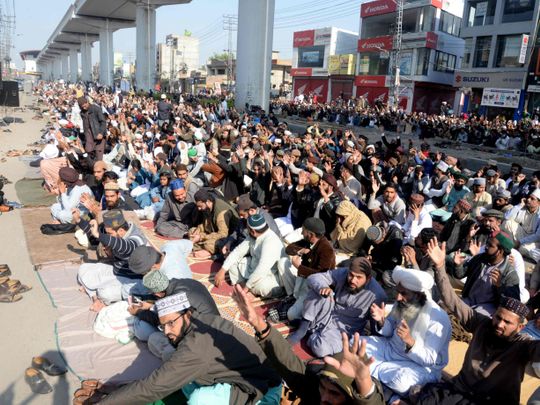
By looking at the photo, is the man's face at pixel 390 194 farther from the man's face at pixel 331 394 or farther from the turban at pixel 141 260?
the man's face at pixel 331 394

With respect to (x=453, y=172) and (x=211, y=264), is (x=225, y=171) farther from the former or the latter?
(x=453, y=172)

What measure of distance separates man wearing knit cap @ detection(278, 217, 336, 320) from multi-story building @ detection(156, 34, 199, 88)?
70127 millimetres

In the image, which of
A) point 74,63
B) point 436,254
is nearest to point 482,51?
point 436,254

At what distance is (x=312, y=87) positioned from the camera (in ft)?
146

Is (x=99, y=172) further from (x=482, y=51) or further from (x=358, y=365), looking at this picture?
(x=482, y=51)

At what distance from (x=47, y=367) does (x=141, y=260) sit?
104cm

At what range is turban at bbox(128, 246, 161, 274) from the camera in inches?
147

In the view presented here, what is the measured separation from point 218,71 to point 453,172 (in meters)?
60.9

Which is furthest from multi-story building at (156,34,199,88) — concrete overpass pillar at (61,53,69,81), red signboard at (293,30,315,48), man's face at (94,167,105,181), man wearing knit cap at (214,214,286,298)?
man wearing knit cap at (214,214,286,298)

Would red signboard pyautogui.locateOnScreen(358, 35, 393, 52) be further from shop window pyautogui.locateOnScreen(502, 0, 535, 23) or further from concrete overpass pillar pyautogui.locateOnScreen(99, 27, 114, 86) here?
concrete overpass pillar pyautogui.locateOnScreen(99, 27, 114, 86)

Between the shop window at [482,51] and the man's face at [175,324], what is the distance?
30763 mm

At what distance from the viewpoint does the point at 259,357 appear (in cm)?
259

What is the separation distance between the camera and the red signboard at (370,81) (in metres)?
35.6

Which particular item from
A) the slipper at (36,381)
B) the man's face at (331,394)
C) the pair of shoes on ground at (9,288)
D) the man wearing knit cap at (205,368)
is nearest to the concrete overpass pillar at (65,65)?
the pair of shoes on ground at (9,288)
